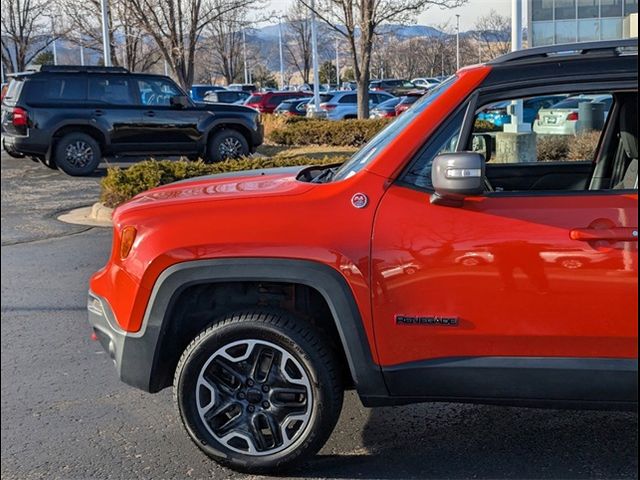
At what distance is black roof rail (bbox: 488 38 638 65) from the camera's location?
3.45 m

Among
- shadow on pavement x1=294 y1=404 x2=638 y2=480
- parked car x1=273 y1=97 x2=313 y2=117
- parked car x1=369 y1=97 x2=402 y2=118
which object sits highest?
parked car x1=273 y1=97 x2=313 y2=117

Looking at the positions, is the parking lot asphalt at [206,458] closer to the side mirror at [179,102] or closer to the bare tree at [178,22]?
the side mirror at [179,102]

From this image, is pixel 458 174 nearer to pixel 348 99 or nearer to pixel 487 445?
pixel 487 445

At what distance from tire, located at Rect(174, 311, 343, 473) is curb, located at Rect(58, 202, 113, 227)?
281 inches

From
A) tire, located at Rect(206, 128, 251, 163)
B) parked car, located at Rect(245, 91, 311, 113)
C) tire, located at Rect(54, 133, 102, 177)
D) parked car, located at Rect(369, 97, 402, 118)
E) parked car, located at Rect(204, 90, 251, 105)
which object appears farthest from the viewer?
Answer: parked car, located at Rect(204, 90, 251, 105)

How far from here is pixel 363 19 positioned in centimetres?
1727

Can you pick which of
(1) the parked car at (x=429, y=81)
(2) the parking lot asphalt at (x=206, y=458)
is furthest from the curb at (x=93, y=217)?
(2) the parking lot asphalt at (x=206, y=458)

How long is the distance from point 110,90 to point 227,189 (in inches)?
478

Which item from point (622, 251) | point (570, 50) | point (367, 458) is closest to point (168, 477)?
point (367, 458)

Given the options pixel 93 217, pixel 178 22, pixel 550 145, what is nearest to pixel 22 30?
pixel 178 22

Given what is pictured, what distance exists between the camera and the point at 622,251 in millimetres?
3166

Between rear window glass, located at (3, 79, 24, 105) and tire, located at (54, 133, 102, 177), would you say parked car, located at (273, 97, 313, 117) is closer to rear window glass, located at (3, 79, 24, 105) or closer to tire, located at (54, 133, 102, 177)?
tire, located at (54, 133, 102, 177)

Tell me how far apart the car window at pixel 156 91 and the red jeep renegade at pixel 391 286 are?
1202cm

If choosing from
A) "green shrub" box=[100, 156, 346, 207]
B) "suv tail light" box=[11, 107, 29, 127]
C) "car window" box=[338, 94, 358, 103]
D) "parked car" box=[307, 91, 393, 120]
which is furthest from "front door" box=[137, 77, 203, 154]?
"car window" box=[338, 94, 358, 103]
